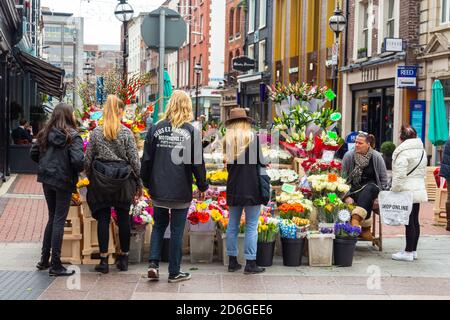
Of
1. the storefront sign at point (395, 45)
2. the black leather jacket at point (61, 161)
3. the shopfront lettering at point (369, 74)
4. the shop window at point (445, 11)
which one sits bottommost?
the black leather jacket at point (61, 161)

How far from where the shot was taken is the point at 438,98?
50.0 feet

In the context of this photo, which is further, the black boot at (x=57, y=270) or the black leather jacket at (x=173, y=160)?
the black boot at (x=57, y=270)

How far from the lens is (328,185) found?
850 cm

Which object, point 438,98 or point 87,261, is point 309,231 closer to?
point 87,261

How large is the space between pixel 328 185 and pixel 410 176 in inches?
40.4

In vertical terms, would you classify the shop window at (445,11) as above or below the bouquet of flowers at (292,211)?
above

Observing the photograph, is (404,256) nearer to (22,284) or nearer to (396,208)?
(396,208)

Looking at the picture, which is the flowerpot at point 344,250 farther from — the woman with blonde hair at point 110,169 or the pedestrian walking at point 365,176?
the woman with blonde hair at point 110,169

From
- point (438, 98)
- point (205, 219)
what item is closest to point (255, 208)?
point (205, 219)

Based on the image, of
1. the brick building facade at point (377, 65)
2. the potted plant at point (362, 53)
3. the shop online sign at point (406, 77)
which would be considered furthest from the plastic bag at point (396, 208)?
the potted plant at point (362, 53)

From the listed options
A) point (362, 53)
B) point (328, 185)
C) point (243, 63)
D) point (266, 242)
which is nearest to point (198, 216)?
point (266, 242)

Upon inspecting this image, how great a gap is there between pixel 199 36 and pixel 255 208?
4949 centimetres

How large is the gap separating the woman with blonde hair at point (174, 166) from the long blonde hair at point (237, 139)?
59cm

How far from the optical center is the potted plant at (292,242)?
7914 mm
